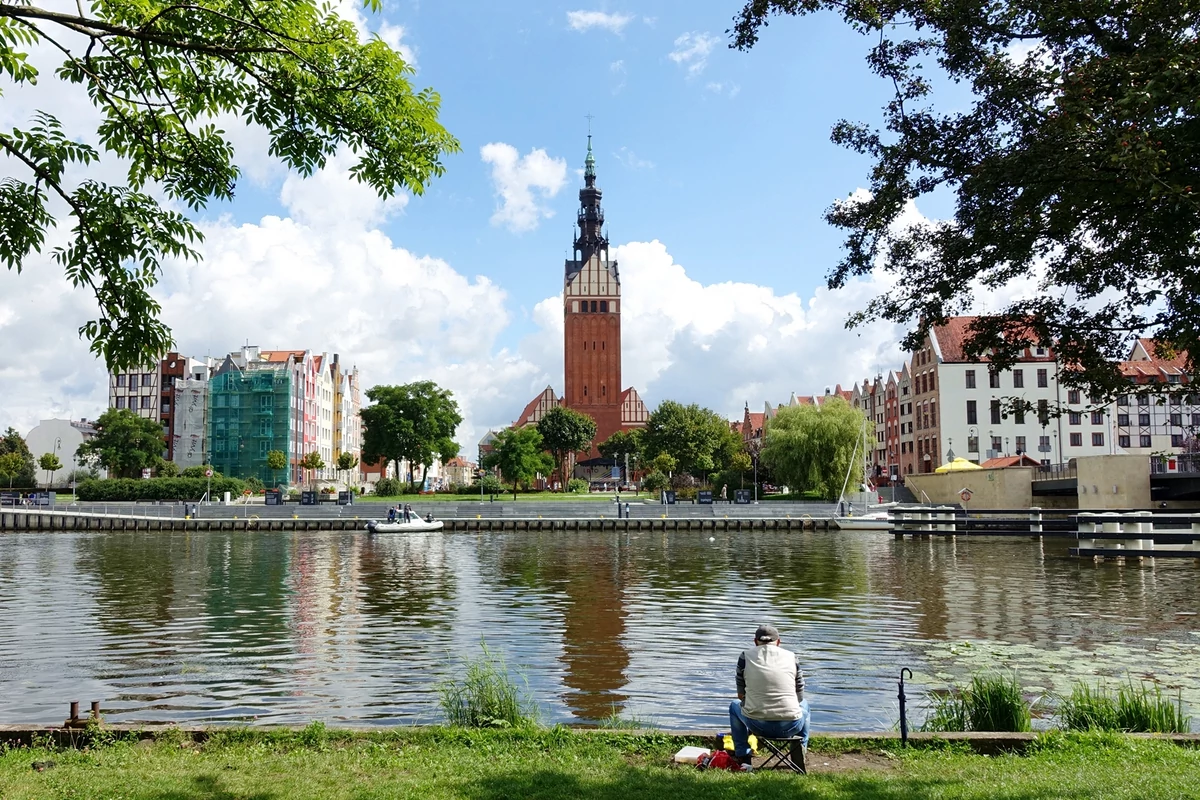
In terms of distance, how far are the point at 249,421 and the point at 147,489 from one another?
1952 centimetres

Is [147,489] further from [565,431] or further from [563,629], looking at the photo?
[563,629]

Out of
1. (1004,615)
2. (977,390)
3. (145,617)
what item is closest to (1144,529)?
(1004,615)

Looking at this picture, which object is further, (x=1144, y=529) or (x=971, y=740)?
(x=1144, y=529)

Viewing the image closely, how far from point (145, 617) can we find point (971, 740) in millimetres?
21022

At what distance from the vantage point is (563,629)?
21406 millimetres

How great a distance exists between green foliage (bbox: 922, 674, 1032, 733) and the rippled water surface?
4.54 feet

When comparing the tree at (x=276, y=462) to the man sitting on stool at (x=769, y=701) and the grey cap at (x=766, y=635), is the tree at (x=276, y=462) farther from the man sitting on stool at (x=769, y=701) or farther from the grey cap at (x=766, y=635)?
the man sitting on stool at (x=769, y=701)

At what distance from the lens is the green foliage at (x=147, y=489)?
90.9 meters

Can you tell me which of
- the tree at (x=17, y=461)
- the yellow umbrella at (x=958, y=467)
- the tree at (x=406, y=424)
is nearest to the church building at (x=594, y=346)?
the tree at (x=406, y=424)

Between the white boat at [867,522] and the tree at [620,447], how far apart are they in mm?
73089

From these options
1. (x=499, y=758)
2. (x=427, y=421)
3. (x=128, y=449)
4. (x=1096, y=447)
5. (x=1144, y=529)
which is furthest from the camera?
(x=427, y=421)

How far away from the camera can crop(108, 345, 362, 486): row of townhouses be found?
10906 cm

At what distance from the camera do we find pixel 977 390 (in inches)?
3423

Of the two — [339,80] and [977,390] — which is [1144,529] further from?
[977,390]
